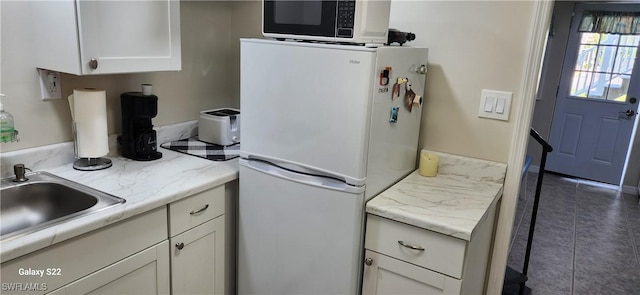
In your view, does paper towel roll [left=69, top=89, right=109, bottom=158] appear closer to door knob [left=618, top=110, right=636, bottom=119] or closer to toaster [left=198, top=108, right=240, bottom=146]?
toaster [left=198, top=108, right=240, bottom=146]

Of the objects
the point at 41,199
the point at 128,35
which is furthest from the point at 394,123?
the point at 41,199

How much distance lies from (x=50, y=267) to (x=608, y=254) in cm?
368

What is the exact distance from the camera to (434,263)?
5.16 feet

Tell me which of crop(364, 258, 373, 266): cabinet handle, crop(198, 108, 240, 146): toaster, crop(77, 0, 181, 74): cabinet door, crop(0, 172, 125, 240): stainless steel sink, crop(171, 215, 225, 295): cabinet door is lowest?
crop(171, 215, 225, 295): cabinet door

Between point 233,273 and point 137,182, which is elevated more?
point 137,182

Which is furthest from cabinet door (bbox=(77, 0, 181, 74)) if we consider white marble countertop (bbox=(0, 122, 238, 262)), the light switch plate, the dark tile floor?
the dark tile floor

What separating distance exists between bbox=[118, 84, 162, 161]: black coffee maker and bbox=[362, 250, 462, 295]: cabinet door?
1112 mm

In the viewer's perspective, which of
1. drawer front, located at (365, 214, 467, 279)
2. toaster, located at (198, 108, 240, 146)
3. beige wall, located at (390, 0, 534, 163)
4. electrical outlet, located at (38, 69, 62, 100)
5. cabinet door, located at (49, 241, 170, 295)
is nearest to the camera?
cabinet door, located at (49, 241, 170, 295)

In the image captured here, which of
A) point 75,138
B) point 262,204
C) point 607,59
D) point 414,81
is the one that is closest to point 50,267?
point 75,138

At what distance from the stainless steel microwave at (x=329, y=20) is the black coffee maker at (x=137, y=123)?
69 centimetres

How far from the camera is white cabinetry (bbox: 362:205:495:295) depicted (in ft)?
5.06

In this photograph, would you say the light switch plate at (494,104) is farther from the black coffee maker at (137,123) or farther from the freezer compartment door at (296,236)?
the black coffee maker at (137,123)

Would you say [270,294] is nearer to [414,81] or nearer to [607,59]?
[414,81]

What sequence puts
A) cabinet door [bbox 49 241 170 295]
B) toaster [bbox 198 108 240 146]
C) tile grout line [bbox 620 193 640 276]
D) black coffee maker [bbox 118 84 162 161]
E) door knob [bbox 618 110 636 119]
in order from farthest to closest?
door knob [bbox 618 110 636 119], tile grout line [bbox 620 193 640 276], toaster [bbox 198 108 240 146], black coffee maker [bbox 118 84 162 161], cabinet door [bbox 49 241 170 295]
